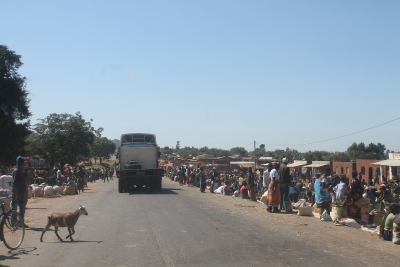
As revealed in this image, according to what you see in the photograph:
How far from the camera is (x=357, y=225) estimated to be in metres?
10.9

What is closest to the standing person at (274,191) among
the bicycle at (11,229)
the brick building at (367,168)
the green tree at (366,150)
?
the bicycle at (11,229)

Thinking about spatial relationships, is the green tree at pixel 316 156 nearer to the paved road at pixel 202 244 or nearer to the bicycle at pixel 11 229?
the paved road at pixel 202 244

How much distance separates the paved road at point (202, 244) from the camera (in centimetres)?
689

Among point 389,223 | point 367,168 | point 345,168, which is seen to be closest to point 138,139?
point 389,223

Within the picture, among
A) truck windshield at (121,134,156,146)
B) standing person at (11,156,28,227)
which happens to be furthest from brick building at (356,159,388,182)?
standing person at (11,156,28,227)

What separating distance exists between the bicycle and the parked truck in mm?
14779

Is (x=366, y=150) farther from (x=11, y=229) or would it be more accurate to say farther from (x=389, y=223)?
(x=11, y=229)

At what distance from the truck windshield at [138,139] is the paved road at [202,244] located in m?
13.1

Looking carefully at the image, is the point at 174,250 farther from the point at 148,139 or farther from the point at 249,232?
the point at 148,139

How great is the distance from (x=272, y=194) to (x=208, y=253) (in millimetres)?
6898

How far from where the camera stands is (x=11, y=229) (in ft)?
26.2

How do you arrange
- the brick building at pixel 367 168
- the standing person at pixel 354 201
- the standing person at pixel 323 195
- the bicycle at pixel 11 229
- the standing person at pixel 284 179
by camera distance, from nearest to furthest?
the bicycle at pixel 11 229 → the standing person at pixel 354 201 → the standing person at pixel 323 195 → the standing person at pixel 284 179 → the brick building at pixel 367 168

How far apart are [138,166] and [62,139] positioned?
83.4 ft

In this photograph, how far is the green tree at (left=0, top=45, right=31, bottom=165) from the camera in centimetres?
3119
